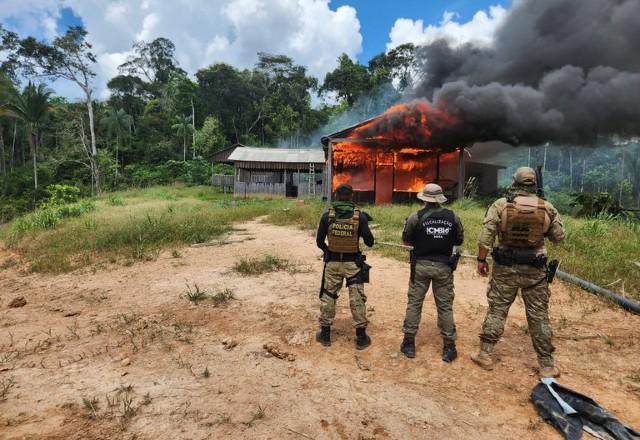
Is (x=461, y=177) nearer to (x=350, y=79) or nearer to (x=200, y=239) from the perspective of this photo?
(x=200, y=239)

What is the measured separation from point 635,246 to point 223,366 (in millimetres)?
8354

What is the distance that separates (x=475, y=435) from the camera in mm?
2398

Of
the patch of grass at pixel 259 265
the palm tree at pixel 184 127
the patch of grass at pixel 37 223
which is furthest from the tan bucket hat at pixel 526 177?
the palm tree at pixel 184 127

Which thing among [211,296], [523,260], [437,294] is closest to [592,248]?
[523,260]

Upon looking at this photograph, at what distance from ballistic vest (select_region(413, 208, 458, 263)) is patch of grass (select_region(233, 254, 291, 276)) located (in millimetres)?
3477

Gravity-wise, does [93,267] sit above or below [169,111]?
below

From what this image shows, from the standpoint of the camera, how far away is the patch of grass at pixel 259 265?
6.25m

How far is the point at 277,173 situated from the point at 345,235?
818 inches

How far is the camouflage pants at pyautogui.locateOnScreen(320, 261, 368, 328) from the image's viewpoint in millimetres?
3676

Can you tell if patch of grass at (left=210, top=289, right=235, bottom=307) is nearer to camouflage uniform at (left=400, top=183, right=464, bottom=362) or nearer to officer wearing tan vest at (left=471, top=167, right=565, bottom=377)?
camouflage uniform at (left=400, top=183, right=464, bottom=362)

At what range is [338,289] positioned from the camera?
12.1 feet

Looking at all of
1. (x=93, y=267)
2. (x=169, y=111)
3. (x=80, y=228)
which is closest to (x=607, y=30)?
(x=93, y=267)

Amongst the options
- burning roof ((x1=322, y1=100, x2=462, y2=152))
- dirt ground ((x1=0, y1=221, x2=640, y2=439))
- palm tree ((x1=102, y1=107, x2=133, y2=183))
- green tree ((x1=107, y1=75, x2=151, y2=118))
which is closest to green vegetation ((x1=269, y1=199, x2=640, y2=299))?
dirt ground ((x1=0, y1=221, x2=640, y2=439))

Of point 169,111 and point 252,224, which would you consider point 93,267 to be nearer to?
point 252,224
